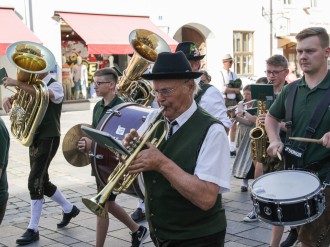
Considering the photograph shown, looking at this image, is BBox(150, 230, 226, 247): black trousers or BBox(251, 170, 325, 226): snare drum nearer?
BBox(150, 230, 226, 247): black trousers

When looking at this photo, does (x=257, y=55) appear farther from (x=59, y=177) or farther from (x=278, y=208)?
(x=278, y=208)

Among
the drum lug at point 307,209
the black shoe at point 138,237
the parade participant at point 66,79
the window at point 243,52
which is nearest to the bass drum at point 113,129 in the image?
the black shoe at point 138,237

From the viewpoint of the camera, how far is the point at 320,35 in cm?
349

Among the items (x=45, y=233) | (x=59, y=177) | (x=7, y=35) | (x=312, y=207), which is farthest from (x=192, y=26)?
(x=312, y=207)

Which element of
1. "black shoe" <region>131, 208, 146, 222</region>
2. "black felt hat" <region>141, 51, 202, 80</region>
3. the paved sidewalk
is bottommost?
the paved sidewalk

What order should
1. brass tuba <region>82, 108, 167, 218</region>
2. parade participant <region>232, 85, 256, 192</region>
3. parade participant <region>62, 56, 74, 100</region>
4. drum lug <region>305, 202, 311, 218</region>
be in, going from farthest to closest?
parade participant <region>62, 56, 74, 100</region> → parade participant <region>232, 85, 256, 192</region> → drum lug <region>305, 202, 311, 218</region> → brass tuba <region>82, 108, 167, 218</region>

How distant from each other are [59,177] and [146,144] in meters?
5.79

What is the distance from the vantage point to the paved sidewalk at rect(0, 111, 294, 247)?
16.6ft

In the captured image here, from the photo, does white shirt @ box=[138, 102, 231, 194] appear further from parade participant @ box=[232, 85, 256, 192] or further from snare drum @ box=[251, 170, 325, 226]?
parade participant @ box=[232, 85, 256, 192]

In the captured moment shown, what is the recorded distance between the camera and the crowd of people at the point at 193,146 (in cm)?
261

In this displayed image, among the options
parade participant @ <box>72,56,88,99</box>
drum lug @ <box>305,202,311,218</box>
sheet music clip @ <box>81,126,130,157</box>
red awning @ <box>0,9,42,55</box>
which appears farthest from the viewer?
parade participant @ <box>72,56,88,99</box>

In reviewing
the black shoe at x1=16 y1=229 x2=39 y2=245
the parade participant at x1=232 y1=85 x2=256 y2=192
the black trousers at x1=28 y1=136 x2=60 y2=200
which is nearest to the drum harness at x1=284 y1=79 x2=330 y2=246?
the parade participant at x1=232 y1=85 x2=256 y2=192

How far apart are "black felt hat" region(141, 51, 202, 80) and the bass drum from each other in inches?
58.0

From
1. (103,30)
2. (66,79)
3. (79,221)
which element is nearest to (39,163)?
(79,221)
